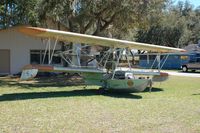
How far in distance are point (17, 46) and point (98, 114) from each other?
22918 millimetres

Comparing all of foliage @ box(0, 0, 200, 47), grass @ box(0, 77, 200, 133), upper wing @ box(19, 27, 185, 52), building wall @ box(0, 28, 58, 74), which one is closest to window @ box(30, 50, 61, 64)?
building wall @ box(0, 28, 58, 74)

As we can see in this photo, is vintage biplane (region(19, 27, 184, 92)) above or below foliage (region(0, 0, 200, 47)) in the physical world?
below

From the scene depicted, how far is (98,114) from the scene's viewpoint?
12.4 metres

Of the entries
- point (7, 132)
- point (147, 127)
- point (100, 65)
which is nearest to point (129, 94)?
point (100, 65)

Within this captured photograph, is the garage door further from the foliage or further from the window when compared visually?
the foliage

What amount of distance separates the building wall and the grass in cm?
1681

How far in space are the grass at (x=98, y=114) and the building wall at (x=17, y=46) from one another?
16814 mm

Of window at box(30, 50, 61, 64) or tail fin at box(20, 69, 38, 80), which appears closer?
tail fin at box(20, 69, 38, 80)

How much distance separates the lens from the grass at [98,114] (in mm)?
10266

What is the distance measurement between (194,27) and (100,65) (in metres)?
56.7

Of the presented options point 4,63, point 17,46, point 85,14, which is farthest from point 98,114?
point 17,46

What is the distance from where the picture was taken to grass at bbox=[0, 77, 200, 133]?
404 inches

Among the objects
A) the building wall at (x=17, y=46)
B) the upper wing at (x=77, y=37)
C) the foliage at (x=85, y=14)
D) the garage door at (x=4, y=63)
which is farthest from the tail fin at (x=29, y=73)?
the garage door at (x=4, y=63)

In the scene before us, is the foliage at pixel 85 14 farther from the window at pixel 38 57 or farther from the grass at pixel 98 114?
the grass at pixel 98 114
